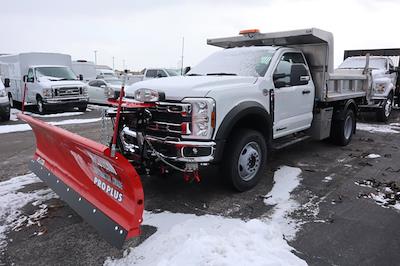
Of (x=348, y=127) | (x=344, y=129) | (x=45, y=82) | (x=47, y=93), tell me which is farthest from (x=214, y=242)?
(x=45, y=82)

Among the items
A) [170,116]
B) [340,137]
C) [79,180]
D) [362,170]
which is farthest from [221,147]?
[340,137]

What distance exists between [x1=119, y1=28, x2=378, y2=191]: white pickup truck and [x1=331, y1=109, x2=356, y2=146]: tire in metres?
0.09

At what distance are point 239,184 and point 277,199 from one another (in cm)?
53

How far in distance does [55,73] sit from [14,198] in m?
12.2

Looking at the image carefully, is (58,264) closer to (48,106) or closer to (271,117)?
(271,117)

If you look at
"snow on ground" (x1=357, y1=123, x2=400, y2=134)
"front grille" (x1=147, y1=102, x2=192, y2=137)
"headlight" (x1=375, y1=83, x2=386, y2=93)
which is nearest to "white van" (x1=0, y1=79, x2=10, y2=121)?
"front grille" (x1=147, y1=102, x2=192, y2=137)

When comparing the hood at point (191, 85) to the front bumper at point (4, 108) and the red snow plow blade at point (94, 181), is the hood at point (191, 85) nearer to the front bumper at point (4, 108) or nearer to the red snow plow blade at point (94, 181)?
the red snow plow blade at point (94, 181)

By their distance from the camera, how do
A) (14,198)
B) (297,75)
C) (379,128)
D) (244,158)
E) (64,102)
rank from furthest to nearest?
1. (64,102)
2. (379,128)
3. (297,75)
4. (244,158)
5. (14,198)

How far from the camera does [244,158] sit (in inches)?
187

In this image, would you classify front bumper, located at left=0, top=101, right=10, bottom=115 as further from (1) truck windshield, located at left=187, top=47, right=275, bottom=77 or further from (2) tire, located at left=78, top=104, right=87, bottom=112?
(1) truck windshield, located at left=187, top=47, right=275, bottom=77

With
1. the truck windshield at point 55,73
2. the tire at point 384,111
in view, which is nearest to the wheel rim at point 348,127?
the tire at point 384,111

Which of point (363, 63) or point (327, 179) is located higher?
point (363, 63)

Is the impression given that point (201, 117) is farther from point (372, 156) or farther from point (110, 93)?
point (372, 156)

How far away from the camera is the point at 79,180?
4020mm
